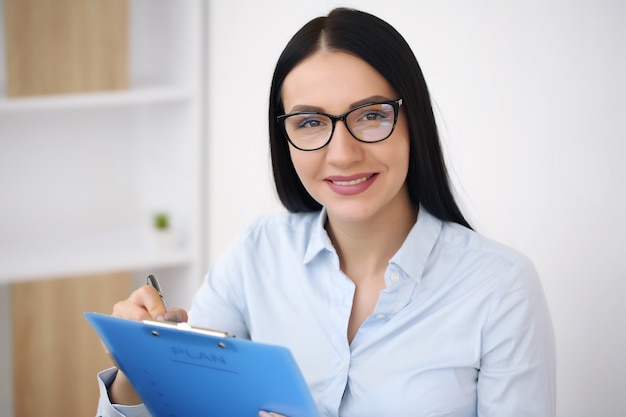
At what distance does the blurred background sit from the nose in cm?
44

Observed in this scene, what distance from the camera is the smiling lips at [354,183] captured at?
4.52 feet

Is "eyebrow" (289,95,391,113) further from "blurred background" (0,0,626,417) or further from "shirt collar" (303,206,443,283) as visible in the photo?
"blurred background" (0,0,626,417)

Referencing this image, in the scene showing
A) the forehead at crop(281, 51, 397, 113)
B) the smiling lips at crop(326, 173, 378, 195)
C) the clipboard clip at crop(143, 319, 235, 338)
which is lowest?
the clipboard clip at crop(143, 319, 235, 338)

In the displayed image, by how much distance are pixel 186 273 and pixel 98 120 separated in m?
0.63

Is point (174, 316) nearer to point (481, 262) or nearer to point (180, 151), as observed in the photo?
point (481, 262)

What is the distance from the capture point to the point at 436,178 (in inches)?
56.5

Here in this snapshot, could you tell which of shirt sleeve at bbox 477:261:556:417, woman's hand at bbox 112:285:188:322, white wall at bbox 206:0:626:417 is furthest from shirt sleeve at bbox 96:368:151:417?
white wall at bbox 206:0:626:417

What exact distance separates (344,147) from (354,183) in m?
0.07

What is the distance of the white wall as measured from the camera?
144 cm

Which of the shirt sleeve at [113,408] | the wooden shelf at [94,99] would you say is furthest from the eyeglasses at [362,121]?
the wooden shelf at [94,99]

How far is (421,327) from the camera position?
1.40 metres

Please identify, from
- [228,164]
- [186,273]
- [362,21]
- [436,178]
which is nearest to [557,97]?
[436,178]

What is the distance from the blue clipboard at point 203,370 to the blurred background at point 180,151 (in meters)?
0.68

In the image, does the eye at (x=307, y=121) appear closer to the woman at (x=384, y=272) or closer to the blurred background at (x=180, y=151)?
→ the woman at (x=384, y=272)
